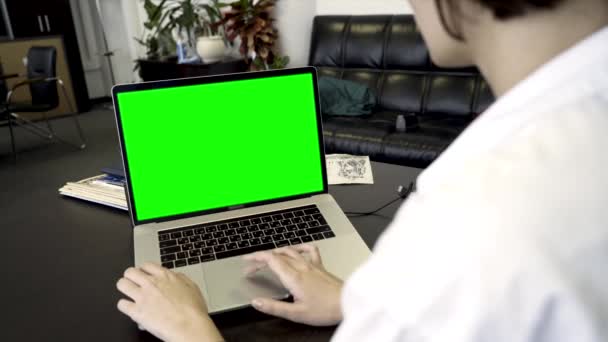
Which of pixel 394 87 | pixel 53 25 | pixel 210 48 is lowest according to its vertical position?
pixel 394 87

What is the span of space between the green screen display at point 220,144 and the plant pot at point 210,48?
318 centimetres

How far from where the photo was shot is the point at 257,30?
382 centimetres

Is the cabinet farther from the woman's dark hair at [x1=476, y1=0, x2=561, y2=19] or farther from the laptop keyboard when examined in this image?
Answer: the woman's dark hair at [x1=476, y1=0, x2=561, y2=19]

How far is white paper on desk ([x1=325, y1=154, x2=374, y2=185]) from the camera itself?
1.25m

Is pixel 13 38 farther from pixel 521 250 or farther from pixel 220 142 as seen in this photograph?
pixel 521 250

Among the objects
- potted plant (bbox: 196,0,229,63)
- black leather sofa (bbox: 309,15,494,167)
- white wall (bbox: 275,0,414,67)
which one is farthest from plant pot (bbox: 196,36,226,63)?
black leather sofa (bbox: 309,15,494,167)

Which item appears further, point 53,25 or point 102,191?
point 53,25

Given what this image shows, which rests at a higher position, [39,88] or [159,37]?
[159,37]

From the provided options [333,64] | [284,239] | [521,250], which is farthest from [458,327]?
[333,64]

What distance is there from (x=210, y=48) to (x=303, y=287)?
3581mm

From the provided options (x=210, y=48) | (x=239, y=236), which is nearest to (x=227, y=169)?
(x=239, y=236)

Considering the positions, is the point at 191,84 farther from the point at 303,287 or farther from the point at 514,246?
the point at 514,246

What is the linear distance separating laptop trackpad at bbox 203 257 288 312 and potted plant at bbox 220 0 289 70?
311 centimetres

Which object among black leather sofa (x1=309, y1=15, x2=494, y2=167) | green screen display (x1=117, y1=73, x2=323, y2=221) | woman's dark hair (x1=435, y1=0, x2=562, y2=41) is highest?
woman's dark hair (x1=435, y1=0, x2=562, y2=41)
